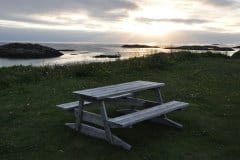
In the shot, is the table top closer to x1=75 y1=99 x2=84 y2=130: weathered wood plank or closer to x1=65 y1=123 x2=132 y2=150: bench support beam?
x1=75 y1=99 x2=84 y2=130: weathered wood plank

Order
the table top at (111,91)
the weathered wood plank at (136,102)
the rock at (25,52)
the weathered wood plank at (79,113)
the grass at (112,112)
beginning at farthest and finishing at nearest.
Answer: the rock at (25,52) → the weathered wood plank at (136,102) → the weathered wood plank at (79,113) → the table top at (111,91) → the grass at (112,112)

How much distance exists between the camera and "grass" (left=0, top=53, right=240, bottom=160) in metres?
8.68

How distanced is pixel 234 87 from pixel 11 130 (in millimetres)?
10626

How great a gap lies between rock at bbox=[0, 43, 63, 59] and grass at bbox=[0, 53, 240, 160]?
92.6 ft

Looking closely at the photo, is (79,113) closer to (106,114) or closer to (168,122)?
(106,114)

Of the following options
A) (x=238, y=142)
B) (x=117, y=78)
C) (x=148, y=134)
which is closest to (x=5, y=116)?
(x=148, y=134)

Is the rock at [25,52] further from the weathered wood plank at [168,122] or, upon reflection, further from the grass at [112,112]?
the weathered wood plank at [168,122]

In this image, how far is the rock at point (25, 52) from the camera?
47.4 meters

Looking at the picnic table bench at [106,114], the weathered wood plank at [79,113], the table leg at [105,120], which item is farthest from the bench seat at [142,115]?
the weathered wood plank at [79,113]

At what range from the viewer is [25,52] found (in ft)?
157

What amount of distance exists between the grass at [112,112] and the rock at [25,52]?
28.2m

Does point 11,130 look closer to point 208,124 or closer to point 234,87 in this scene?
point 208,124

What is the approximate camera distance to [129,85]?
33.8 feet

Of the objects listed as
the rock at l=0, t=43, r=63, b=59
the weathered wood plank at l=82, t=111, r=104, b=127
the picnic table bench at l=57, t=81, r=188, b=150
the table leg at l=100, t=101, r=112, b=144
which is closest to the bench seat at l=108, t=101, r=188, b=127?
the picnic table bench at l=57, t=81, r=188, b=150
